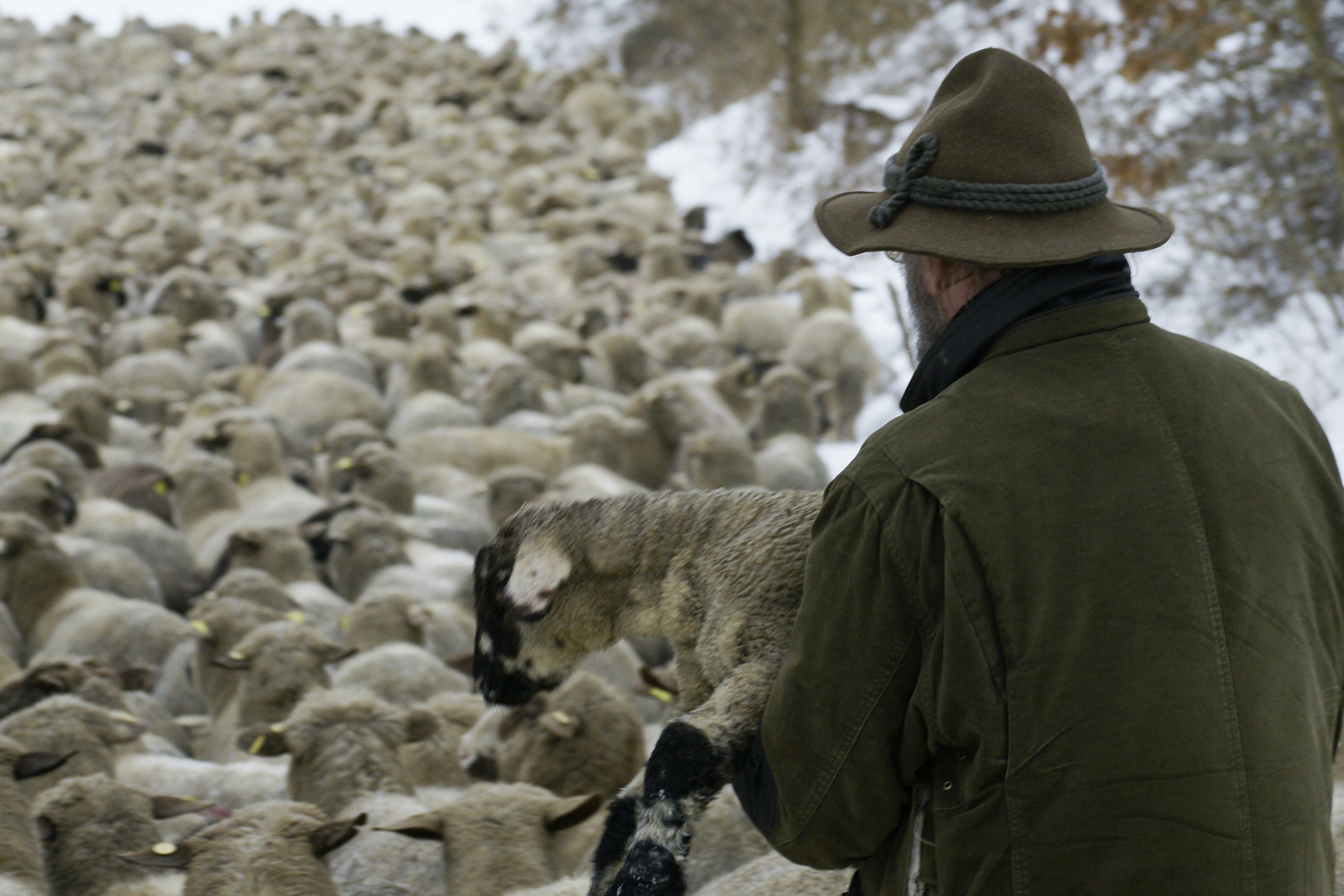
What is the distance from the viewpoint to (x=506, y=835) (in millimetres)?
4289

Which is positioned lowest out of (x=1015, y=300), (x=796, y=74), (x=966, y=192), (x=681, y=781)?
(x=681, y=781)

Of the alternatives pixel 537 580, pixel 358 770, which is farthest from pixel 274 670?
pixel 537 580

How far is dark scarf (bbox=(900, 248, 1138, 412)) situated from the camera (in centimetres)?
201

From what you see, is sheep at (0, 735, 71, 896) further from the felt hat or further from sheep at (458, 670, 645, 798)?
the felt hat

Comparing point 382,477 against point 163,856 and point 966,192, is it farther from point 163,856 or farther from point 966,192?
point 966,192

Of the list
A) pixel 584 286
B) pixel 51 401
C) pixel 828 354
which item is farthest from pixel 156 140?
pixel 828 354

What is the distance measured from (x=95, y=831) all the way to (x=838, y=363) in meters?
9.16

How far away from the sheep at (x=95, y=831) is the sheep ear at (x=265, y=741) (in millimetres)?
576

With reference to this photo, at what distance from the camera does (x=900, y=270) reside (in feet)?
7.45

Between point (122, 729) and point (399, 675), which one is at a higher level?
point (122, 729)

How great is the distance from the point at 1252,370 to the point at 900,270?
573 mm

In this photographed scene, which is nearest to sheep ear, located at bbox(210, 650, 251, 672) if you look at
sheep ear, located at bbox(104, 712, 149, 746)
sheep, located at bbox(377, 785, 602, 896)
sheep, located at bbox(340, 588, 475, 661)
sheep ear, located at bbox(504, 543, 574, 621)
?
sheep ear, located at bbox(104, 712, 149, 746)

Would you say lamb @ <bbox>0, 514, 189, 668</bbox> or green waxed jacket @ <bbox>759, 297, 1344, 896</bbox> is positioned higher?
green waxed jacket @ <bbox>759, 297, 1344, 896</bbox>

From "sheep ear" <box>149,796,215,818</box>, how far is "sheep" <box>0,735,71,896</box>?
13.1 inches
